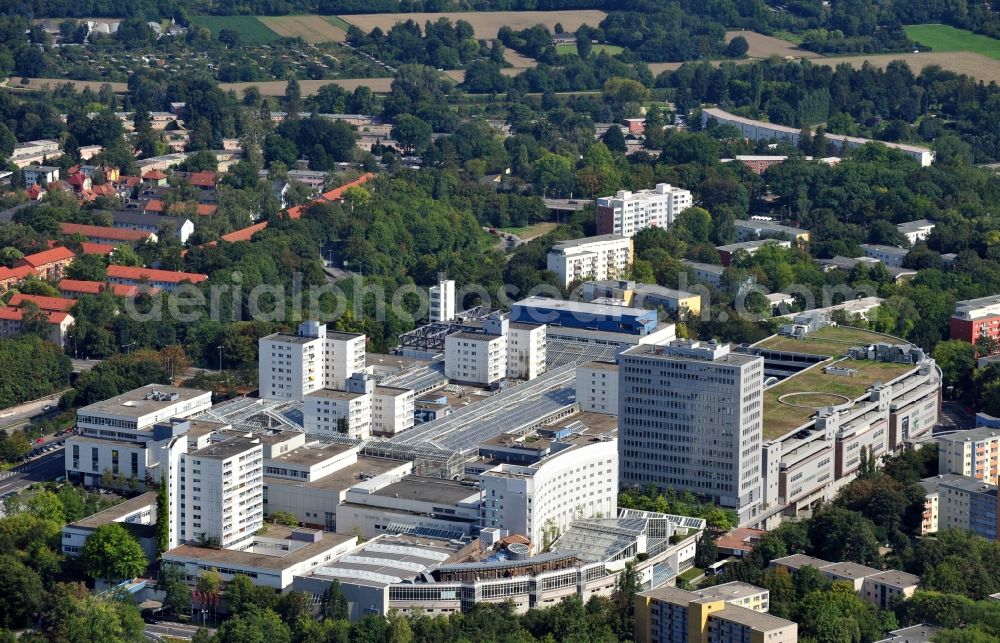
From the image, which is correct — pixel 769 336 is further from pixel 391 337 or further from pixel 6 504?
pixel 6 504

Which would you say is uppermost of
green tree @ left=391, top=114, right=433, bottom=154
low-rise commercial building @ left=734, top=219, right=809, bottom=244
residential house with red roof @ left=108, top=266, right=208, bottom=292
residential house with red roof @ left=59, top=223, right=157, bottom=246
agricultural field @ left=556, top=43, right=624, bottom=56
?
agricultural field @ left=556, top=43, right=624, bottom=56

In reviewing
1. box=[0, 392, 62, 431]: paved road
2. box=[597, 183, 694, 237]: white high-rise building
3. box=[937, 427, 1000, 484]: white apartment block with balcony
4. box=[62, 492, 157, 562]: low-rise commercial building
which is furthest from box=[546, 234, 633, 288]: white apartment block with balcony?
box=[62, 492, 157, 562]: low-rise commercial building

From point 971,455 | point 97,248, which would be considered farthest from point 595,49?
point 971,455

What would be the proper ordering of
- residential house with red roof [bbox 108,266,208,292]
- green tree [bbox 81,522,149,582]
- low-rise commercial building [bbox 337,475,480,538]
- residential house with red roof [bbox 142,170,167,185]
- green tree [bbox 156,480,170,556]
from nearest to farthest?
green tree [bbox 81,522,149,582] < green tree [bbox 156,480,170,556] < low-rise commercial building [bbox 337,475,480,538] < residential house with red roof [bbox 108,266,208,292] < residential house with red roof [bbox 142,170,167,185]

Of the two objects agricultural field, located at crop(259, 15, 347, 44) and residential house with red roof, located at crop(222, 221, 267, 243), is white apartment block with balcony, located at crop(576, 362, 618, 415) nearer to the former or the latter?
residential house with red roof, located at crop(222, 221, 267, 243)

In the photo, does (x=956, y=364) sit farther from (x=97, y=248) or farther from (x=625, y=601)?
(x=97, y=248)

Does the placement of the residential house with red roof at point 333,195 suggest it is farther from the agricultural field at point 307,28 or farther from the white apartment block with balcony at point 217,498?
the white apartment block with balcony at point 217,498
